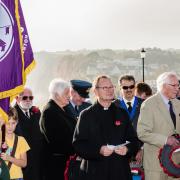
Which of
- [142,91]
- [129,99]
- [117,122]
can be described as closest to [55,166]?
[117,122]

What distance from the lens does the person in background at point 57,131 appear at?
5.50 metres

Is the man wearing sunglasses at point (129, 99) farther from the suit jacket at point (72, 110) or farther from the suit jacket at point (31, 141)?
the suit jacket at point (31, 141)

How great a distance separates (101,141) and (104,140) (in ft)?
0.12

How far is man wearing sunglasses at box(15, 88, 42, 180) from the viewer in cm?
641

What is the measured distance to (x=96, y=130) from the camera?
4691 millimetres

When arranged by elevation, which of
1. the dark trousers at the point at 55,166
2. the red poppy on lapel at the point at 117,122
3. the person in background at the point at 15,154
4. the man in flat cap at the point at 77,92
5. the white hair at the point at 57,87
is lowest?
the dark trousers at the point at 55,166

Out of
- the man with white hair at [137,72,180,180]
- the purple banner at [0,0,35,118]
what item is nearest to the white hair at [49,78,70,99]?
the purple banner at [0,0,35,118]

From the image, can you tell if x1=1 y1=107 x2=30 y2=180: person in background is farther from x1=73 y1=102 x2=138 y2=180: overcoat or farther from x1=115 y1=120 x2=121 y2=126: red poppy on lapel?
x1=115 y1=120 x2=121 y2=126: red poppy on lapel

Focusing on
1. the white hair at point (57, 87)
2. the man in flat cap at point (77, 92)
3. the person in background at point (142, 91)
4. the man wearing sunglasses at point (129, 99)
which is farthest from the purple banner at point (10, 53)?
the person in background at point (142, 91)

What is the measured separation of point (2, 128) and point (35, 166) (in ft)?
5.26

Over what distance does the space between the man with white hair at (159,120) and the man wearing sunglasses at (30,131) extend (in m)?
1.75

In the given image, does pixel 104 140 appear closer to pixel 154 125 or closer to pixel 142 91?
Result: pixel 154 125

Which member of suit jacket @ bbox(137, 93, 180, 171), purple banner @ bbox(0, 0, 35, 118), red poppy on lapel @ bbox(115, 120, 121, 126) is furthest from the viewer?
suit jacket @ bbox(137, 93, 180, 171)

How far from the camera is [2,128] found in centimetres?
505
